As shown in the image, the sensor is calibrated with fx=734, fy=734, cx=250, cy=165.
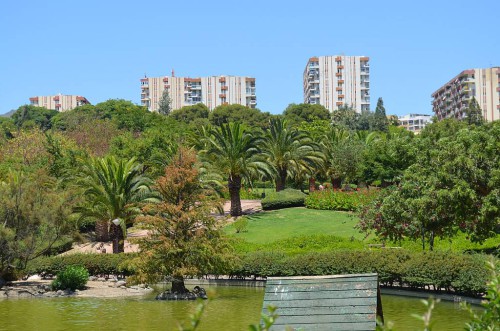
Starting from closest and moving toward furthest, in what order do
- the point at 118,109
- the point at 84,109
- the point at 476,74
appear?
the point at 118,109, the point at 84,109, the point at 476,74

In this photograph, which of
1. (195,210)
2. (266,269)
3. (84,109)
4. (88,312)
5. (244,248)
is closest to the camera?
(88,312)

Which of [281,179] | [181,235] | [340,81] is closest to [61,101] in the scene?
[340,81]

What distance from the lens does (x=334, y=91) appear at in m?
163

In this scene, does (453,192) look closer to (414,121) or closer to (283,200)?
(283,200)

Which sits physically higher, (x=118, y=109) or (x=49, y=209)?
(x=118, y=109)

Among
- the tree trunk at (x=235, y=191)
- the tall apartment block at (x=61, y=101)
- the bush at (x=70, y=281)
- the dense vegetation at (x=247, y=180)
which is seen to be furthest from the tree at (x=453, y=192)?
the tall apartment block at (x=61, y=101)

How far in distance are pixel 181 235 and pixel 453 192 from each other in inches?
404

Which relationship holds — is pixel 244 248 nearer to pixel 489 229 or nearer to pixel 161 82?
pixel 489 229

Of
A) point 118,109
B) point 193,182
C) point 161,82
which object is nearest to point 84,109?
point 118,109

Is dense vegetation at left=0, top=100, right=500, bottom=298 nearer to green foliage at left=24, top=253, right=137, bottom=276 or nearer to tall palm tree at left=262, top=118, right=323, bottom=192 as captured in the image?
tall palm tree at left=262, top=118, right=323, bottom=192

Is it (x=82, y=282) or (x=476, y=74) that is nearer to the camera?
(x=82, y=282)

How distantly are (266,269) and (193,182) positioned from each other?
578 cm

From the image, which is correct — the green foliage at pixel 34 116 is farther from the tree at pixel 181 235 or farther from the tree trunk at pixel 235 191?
the tree at pixel 181 235

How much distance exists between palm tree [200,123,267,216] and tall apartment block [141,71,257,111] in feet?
395
